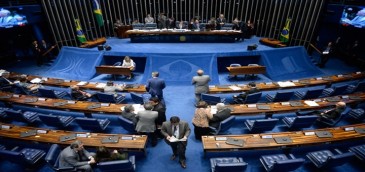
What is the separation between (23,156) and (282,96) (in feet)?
26.1

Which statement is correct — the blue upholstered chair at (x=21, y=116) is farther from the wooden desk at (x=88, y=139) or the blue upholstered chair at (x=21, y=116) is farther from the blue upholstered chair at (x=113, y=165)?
the blue upholstered chair at (x=113, y=165)

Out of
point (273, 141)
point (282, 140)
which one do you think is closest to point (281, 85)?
point (282, 140)

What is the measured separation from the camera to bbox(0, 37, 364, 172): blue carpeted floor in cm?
566

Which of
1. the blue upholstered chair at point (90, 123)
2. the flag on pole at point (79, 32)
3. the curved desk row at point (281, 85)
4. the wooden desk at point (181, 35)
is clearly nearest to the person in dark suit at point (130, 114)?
the blue upholstered chair at point (90, 123)

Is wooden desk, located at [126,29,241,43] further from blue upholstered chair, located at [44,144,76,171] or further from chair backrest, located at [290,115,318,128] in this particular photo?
blue upholstered chair, located at [44,144,76,171]

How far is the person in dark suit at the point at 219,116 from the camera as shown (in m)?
6.11

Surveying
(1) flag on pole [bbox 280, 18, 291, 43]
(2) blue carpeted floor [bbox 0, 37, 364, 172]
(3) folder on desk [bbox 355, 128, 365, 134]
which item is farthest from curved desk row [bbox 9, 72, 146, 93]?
(1) flag on pole [bbox 280, 18, 291, 43]

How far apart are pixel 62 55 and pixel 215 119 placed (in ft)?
34.2

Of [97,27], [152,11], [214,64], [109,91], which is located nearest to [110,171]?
[109,91]

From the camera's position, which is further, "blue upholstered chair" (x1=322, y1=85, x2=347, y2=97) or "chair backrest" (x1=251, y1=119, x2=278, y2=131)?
"blue upholstered chair" (x1=322, y1=85, x2=347, y2=97)

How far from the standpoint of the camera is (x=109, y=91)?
849cm

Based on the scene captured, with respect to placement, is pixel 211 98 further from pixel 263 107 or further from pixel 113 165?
pixel 113 165

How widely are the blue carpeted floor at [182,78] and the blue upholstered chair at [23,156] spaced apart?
345mm

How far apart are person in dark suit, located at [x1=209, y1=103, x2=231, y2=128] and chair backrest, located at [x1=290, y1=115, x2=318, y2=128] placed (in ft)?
6.41
